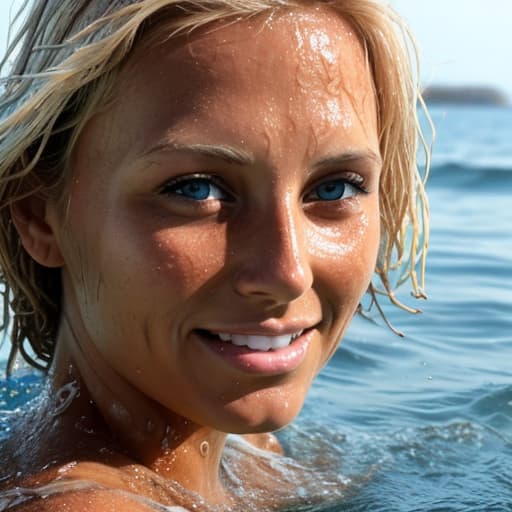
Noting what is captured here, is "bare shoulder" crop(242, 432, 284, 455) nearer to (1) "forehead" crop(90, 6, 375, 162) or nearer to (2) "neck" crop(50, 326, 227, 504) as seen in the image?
(2) "neck" crop(50, 326, 227, 504)

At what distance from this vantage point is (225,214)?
7.50 feet

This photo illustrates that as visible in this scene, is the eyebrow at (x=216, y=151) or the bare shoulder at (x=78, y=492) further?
the eyebrow at (x=216, y=151)

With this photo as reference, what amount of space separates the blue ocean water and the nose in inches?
37.7

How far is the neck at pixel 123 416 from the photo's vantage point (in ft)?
8.27

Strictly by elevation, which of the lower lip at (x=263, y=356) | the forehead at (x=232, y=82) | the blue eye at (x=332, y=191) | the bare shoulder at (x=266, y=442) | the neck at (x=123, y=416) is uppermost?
the forehead at (x=232, y=82)

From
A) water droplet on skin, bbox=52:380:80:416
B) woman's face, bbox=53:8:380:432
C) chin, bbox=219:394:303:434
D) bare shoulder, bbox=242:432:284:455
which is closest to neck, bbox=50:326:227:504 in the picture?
water droplet on skin, bbox=52:380:80:416

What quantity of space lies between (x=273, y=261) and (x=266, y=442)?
4.81ft

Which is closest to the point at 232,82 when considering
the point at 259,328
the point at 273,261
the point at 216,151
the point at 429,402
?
the point at 216,151

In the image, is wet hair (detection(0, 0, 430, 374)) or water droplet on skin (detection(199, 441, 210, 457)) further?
water droplet on skin (detection(199, 441, 210, 457))

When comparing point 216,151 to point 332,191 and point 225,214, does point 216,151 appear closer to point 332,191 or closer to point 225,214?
point 225,214

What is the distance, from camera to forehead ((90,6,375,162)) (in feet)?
7.39

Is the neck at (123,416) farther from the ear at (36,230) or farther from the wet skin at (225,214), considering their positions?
the ear at (36,230)

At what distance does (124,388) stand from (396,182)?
919 mm

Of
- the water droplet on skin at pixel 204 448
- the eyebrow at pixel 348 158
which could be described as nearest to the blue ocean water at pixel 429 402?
the water droplet on skin at pixel 204 448
